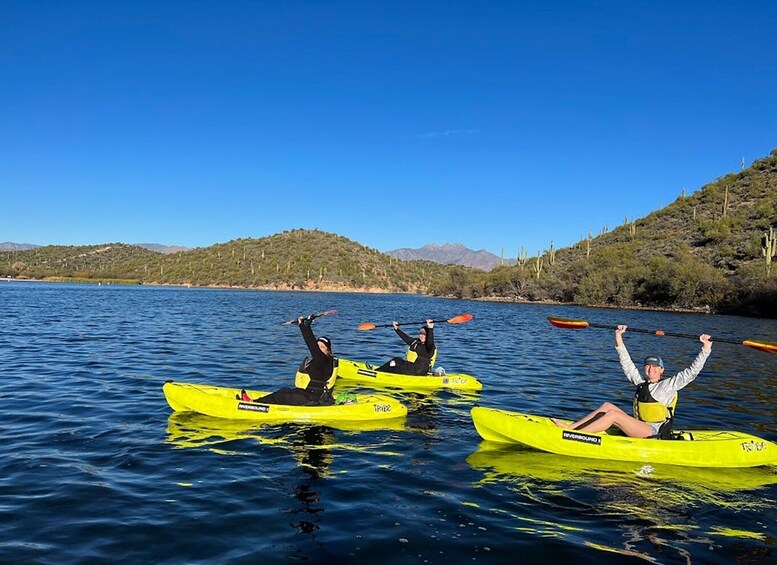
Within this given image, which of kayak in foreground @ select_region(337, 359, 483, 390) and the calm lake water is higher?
kayak in foreground @ select_region(337, 359, 483, 390)

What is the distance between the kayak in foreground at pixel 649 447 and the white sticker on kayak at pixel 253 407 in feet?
14.1

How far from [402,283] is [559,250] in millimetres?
56838

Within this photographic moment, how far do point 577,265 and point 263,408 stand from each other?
227 ft

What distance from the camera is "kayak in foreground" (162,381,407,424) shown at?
9.84 m

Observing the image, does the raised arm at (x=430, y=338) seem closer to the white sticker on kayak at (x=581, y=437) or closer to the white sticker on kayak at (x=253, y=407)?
the white sticker on kayak at (x=253, y=407)

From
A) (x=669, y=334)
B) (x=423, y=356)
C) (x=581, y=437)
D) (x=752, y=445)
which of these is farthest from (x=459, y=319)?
(x=752, y=445)

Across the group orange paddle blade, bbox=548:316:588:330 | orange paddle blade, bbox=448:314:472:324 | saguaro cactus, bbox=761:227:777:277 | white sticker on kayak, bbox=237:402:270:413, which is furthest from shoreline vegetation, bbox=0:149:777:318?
white sticker on kayak, bbox=237:402:270:413

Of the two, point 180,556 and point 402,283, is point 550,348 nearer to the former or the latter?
point 180,556

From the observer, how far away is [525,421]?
8641 mm

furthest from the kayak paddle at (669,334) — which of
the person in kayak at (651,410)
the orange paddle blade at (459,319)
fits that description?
the orange paddle blade at (459,319)

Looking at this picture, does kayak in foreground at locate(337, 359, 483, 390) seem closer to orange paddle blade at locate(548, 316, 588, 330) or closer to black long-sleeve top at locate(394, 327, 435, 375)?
black long-sleeve top at locate(394, 327, 435, 375)

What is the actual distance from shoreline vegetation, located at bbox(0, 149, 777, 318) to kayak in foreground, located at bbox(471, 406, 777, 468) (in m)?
44.8

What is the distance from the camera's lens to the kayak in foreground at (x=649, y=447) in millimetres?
8141

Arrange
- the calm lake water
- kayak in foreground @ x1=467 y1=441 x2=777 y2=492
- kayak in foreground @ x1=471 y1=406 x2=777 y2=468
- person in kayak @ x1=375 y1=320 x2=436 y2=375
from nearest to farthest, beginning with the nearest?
the calm lake water < kayak in foreground @ x1=467 y1=441 x2=777 y2=492 < kayak in foreground @ x1=471 y1=406 x2=777 y2=468 < person in kayak @ x1=375 y1=320 x2=436 y2=375
